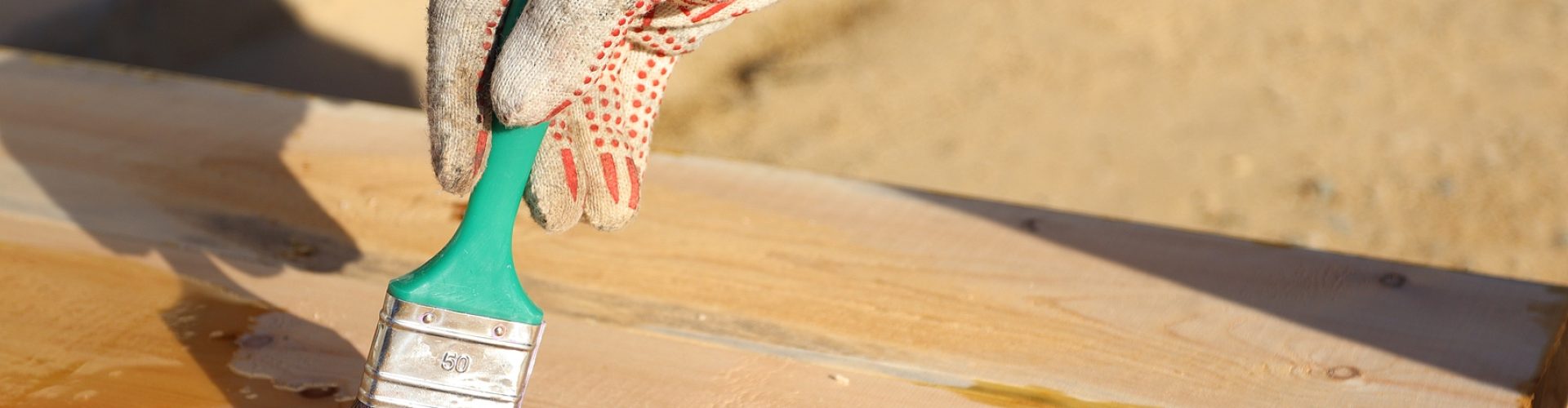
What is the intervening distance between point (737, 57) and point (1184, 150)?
1155 millimetres

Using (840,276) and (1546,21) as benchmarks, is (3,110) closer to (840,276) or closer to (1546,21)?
(840,276)

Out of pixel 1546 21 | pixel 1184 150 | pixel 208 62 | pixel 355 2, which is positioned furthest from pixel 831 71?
pixel 1546 21

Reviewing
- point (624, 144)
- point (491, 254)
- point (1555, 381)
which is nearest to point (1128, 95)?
point (1555, 381)

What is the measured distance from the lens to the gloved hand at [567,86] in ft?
2.82

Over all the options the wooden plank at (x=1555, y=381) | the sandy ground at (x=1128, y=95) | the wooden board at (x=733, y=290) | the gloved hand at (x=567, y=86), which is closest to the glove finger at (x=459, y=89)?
the gloved hand at (x=567, y=86)

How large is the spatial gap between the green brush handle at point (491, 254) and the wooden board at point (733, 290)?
6.4 inches

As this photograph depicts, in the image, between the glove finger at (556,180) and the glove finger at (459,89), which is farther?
the glove finger at (556,180)

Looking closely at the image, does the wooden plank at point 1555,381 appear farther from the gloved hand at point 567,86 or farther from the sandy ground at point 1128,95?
the sandy ground at point 1128,95

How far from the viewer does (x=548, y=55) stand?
86 cm

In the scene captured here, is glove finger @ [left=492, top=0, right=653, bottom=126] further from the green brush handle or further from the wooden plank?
the wooden plank

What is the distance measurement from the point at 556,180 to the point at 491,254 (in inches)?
4.9

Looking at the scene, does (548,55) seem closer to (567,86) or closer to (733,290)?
(567,86)

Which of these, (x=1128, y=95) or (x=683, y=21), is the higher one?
(x=683, y=21)

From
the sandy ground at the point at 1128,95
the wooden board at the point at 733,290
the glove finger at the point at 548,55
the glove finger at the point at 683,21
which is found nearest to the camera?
the glove finger at the point at 548,55
